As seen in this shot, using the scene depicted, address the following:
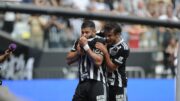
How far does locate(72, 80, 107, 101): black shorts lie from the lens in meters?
7.32

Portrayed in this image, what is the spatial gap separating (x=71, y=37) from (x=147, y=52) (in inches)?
73.7

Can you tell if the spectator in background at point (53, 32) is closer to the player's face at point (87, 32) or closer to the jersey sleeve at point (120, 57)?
the jersey sleeve at point (120, 57)

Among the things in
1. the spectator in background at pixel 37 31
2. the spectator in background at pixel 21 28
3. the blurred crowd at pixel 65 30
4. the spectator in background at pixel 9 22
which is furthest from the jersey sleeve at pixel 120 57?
the spectator in background at pixel 9 22

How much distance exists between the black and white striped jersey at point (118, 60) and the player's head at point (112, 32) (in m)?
0.09

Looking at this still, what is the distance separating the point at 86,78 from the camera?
7.31 m

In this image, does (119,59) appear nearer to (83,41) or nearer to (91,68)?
(91,68)

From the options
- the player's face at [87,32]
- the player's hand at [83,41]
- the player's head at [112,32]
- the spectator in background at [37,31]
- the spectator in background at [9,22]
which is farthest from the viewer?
the spectator in background at [9,22]

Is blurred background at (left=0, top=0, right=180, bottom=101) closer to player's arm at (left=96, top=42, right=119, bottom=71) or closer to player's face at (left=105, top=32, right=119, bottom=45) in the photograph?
player's face at (left=105, top=32, right=119, bottom=45)

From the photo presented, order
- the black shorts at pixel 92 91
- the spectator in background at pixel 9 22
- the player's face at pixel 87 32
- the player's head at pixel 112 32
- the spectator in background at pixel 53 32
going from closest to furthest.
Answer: the player's face at pixel 87 32
the black shorts at pixel 92 91
the player's head at pixel 112 32
the spectator in background at pixel 53 32
the spectator in background at pixel 9 22

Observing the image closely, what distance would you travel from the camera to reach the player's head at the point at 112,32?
742 cm

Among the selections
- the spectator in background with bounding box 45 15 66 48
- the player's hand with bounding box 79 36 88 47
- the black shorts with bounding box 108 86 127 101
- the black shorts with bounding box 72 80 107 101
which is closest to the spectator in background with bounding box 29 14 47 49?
the spectator in background with bounding box 45 15 66 48

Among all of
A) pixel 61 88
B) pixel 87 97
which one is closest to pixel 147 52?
pixel 61 88

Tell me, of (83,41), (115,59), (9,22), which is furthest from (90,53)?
(9,22)

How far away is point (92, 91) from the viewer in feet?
24.0
